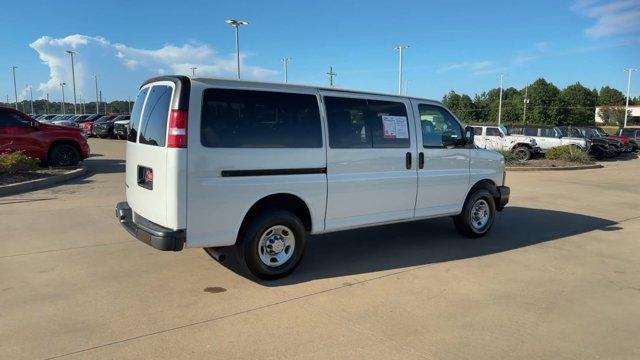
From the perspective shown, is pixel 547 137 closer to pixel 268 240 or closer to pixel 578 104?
pixel 268 240

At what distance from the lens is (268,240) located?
16.8 feet

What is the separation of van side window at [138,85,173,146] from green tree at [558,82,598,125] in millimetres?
111926

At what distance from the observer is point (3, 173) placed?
36.6 ft

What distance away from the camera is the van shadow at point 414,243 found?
5.71 metres

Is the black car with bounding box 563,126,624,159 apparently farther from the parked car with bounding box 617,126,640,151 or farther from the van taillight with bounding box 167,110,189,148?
the van taillight with bounding box 167,110,189,148

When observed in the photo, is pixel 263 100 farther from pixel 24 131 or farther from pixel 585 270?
pixel 24 131

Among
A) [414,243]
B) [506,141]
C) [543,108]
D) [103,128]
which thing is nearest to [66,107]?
[103,128]

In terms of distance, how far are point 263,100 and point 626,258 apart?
516 cm

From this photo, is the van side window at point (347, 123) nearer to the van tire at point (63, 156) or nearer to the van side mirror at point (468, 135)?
the van side mirror at point (468, 135)

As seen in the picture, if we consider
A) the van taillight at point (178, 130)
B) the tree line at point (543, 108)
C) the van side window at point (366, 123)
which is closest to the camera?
the van taillight at point (178, 130)

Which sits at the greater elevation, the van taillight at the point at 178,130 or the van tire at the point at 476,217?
the van taillight at the point at 178,130

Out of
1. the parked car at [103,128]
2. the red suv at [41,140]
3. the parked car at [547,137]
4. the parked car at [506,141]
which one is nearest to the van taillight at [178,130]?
the red suv at [41,140]

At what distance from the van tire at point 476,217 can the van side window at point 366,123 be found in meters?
1.60

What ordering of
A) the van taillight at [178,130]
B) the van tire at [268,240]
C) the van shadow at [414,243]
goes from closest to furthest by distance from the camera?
the van taillight at [178,130] < the van tire at [268,240] < the van shadow at [414,243]
